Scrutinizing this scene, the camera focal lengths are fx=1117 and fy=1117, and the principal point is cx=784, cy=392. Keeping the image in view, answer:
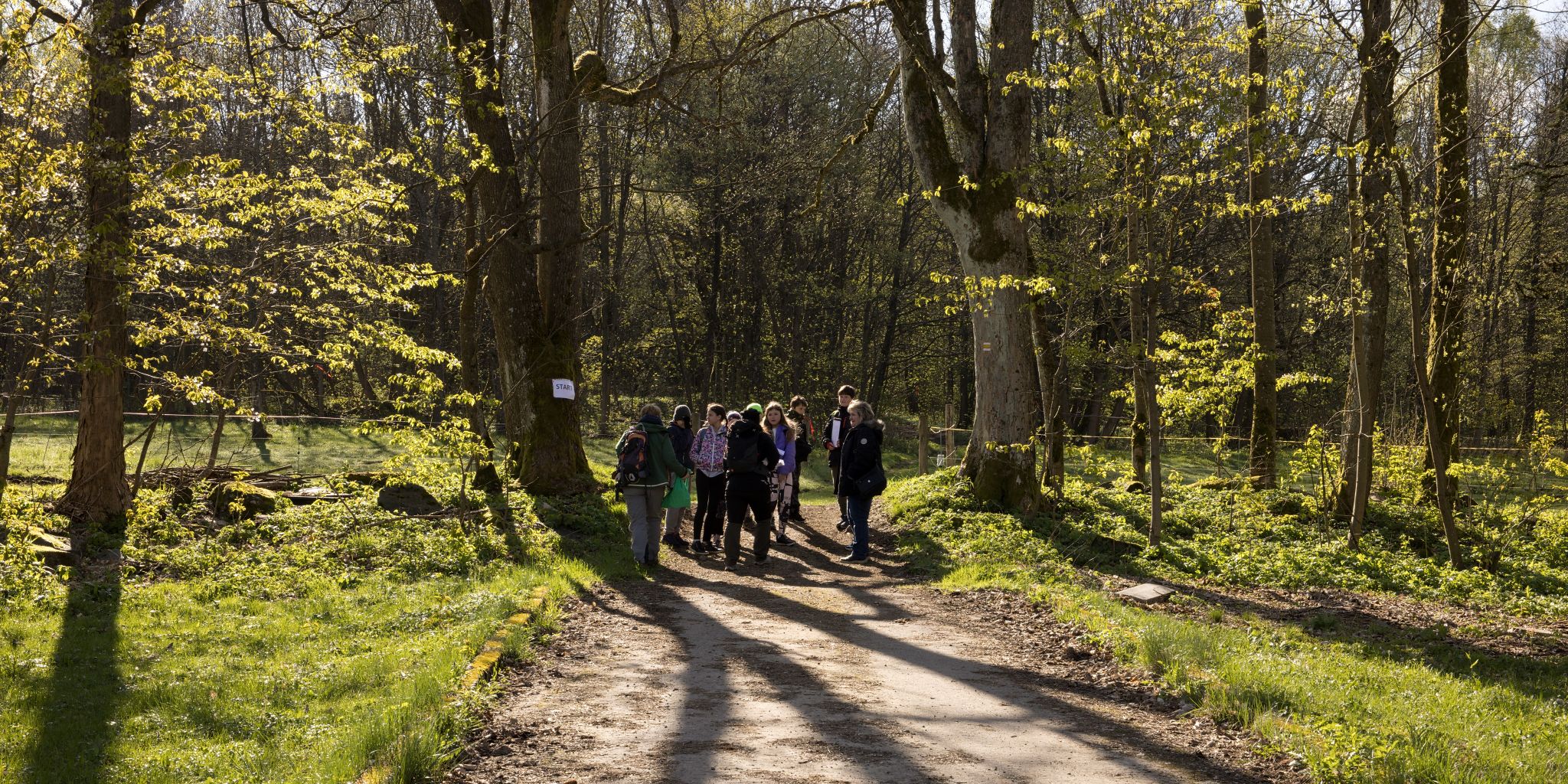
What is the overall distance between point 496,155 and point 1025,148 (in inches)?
285

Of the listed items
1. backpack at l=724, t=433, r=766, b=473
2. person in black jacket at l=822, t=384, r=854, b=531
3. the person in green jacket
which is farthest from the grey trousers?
person in black jacket at l=822, t=384, r=854, b=531

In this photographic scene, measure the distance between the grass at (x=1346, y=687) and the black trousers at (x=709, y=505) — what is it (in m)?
Result: 3.26

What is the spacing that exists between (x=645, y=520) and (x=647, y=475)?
0.67m

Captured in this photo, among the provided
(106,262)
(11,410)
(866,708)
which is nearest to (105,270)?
(106,262)

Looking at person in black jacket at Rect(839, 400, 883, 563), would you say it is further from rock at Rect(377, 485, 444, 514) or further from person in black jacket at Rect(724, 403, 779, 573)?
rock at Rect(377, 485, 444, 514)

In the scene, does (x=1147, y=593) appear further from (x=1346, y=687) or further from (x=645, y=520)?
(x=645, y=520)

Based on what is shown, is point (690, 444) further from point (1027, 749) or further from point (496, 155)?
point (1027, 749)

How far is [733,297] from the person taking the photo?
31.6 meters

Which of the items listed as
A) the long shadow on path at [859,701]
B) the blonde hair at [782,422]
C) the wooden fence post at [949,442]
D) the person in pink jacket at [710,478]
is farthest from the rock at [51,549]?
the wooden fence post at [949,442]

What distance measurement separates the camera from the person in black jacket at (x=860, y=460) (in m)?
12.8

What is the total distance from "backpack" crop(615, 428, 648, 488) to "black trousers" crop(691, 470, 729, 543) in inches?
68.6

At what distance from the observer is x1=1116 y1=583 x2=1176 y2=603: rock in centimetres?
1065

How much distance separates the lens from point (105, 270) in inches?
329

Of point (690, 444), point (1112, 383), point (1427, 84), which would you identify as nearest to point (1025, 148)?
point (690, 444)
